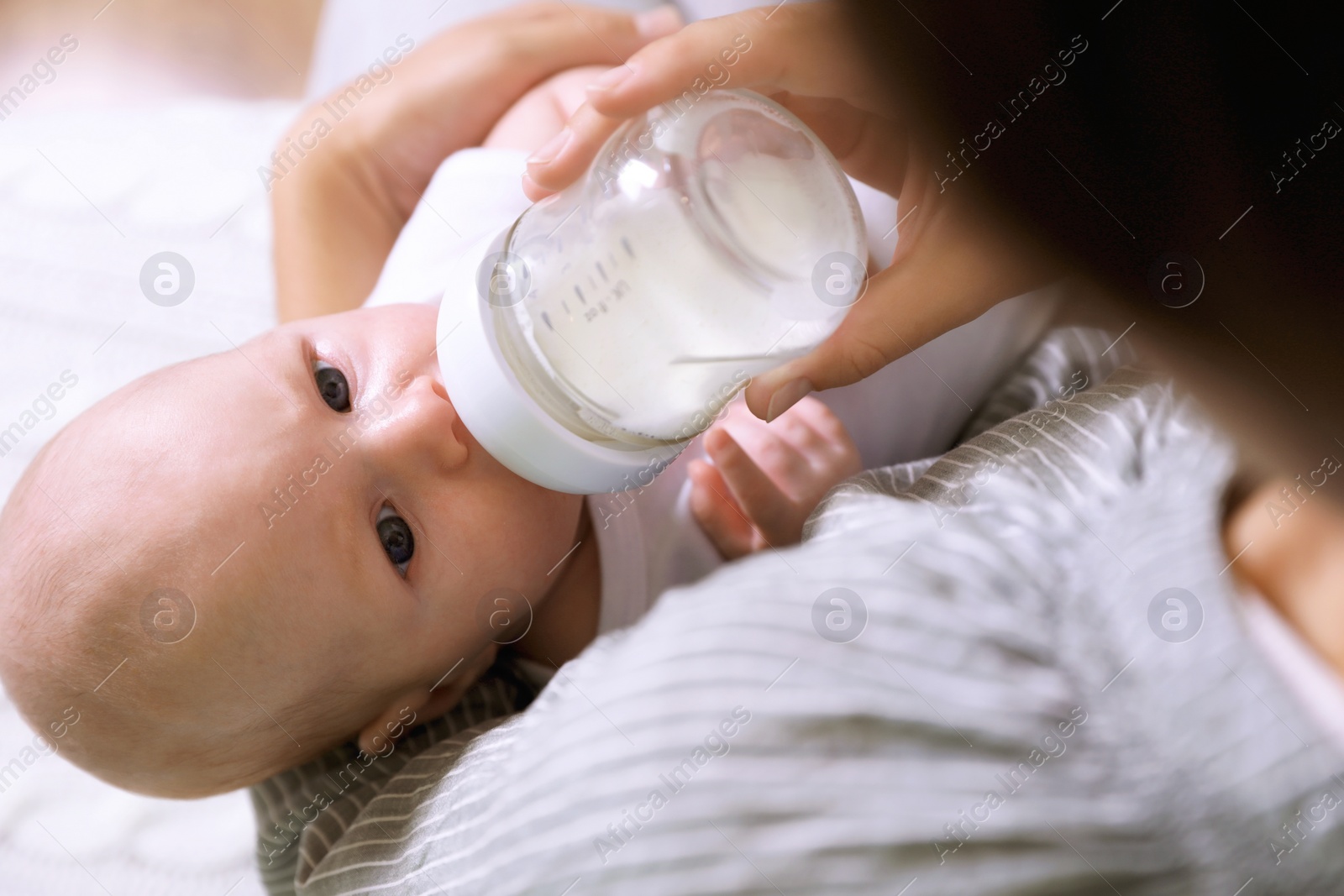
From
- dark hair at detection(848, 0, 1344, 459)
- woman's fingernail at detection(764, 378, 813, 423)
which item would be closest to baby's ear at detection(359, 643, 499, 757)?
woman's fingernail at detection(764, 378, 813, 423)

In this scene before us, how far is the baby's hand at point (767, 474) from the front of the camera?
2.81ft

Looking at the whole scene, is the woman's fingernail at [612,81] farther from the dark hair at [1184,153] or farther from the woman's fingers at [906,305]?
the dark hair at [1184,153]

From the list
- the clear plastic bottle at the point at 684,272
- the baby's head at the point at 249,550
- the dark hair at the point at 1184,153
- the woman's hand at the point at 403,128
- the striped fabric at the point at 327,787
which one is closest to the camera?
the dark hair at the point at 1184,153

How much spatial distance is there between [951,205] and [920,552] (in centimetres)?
31

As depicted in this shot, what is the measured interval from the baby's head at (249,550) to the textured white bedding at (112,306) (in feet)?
0.64

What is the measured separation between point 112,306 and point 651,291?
3.34 ft

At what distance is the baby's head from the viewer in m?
0.70

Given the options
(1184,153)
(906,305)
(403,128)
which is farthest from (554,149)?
(403,128)

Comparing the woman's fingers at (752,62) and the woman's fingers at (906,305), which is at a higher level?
the woman's fingers at (752,62)

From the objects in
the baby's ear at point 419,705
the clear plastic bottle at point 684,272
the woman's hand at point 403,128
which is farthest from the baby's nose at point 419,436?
the woman's hand at point 403,128

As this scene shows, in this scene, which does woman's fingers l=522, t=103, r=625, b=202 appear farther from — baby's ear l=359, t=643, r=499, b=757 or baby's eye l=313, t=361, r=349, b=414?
baby's ear l=359, t=643, r=499, b=757

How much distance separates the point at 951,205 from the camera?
2.20ft

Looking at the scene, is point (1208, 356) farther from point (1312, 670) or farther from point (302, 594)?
point (302, 594)

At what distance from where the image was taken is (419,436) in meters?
0.73
